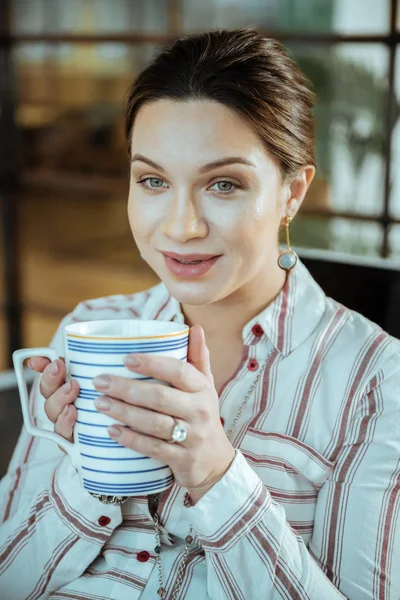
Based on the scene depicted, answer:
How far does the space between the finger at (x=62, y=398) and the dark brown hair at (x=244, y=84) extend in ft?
1.52

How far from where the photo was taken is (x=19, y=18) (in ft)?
14.8

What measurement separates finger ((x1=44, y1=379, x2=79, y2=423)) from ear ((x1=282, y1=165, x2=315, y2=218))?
500 millimetres

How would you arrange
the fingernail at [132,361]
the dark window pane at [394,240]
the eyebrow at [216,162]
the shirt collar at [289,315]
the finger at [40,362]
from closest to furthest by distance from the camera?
the fingernail at [132,361] < the finger at [40,362] < the eyebrow at [216,162] < the shirt collar at [289,315] < the dark window pane at [394,240]

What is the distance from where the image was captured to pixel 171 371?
0.81 m

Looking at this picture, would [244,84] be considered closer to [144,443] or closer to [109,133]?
[144,443]

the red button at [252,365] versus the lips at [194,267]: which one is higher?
the lips at [194,267]

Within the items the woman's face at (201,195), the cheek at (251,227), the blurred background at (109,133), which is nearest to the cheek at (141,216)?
the woman's face at (201,195)

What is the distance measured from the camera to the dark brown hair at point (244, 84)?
1.10m

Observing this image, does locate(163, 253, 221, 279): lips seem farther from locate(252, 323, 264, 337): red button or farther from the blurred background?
the blurred background

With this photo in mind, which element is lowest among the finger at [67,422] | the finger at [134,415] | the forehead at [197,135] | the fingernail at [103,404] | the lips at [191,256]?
the finger at [67,422]

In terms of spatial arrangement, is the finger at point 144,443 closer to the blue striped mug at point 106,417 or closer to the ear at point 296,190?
the blue striped mug at point 106,417

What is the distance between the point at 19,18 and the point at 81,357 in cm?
412

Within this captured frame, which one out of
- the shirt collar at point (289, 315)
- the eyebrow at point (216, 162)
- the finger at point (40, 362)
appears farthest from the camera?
the shirt collar at point (289, 315)

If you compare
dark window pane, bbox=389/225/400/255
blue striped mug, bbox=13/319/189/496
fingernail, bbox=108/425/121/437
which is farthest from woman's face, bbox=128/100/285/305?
dark window pane, bbox=389/225/400/255
